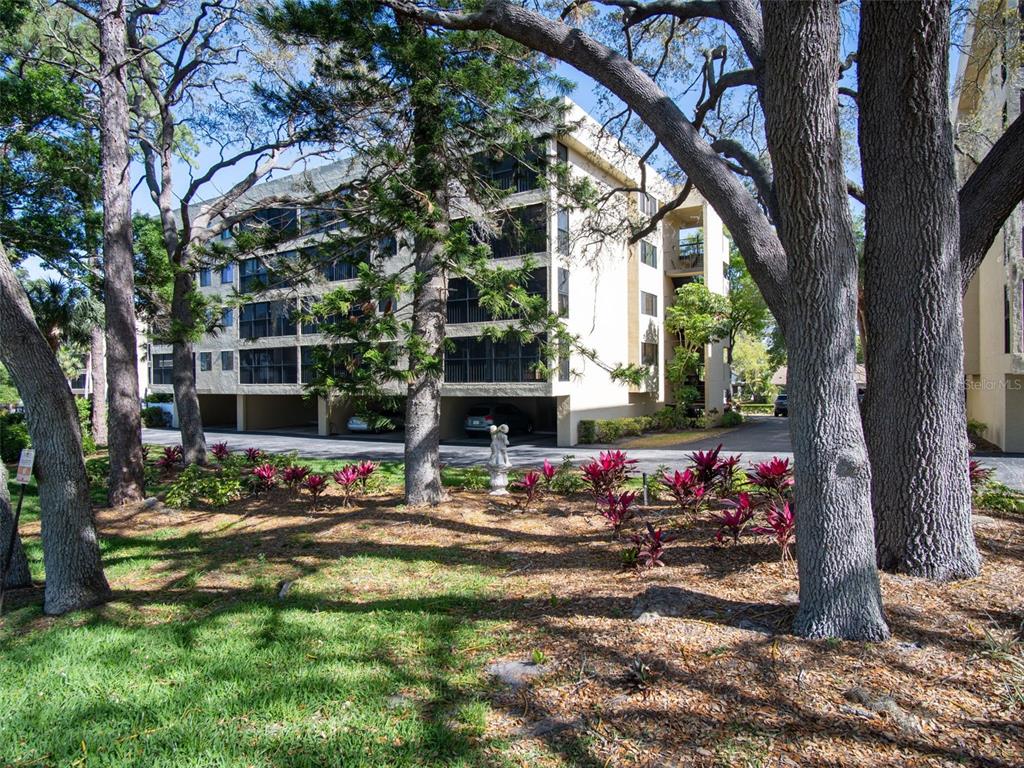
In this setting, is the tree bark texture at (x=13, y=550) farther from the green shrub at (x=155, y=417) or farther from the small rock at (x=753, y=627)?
the green shrub at (x=155, y=417)

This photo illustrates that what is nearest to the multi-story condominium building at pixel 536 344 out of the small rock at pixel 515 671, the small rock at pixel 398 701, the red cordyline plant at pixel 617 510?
the red cordyline plant at pixel 617 510

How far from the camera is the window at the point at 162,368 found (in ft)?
112

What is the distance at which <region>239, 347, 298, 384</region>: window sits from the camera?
2731cm

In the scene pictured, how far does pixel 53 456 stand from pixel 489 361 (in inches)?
645

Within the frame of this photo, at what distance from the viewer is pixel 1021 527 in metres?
6.46

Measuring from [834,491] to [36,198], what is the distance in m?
17.6

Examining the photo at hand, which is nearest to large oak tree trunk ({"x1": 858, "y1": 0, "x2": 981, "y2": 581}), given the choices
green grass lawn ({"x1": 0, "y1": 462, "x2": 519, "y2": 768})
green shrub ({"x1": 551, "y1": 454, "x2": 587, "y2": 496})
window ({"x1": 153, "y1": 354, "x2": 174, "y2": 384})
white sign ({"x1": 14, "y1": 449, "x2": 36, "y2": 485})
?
green grass lawn ({"x1": 0, "y1": 462, "x2": 519, "y2": 768})

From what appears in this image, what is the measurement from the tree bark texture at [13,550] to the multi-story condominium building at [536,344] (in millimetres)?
7196

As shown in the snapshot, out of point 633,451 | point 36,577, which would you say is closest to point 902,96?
point 36,577

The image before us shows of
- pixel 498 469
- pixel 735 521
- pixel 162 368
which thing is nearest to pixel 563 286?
pixel 498 469

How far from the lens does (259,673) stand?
12.2 feet

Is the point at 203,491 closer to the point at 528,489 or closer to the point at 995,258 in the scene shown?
the point at 528,489

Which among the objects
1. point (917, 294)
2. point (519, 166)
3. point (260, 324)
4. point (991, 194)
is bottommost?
point (917, 294)

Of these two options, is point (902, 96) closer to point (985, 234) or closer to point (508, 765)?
point (985, 234)
